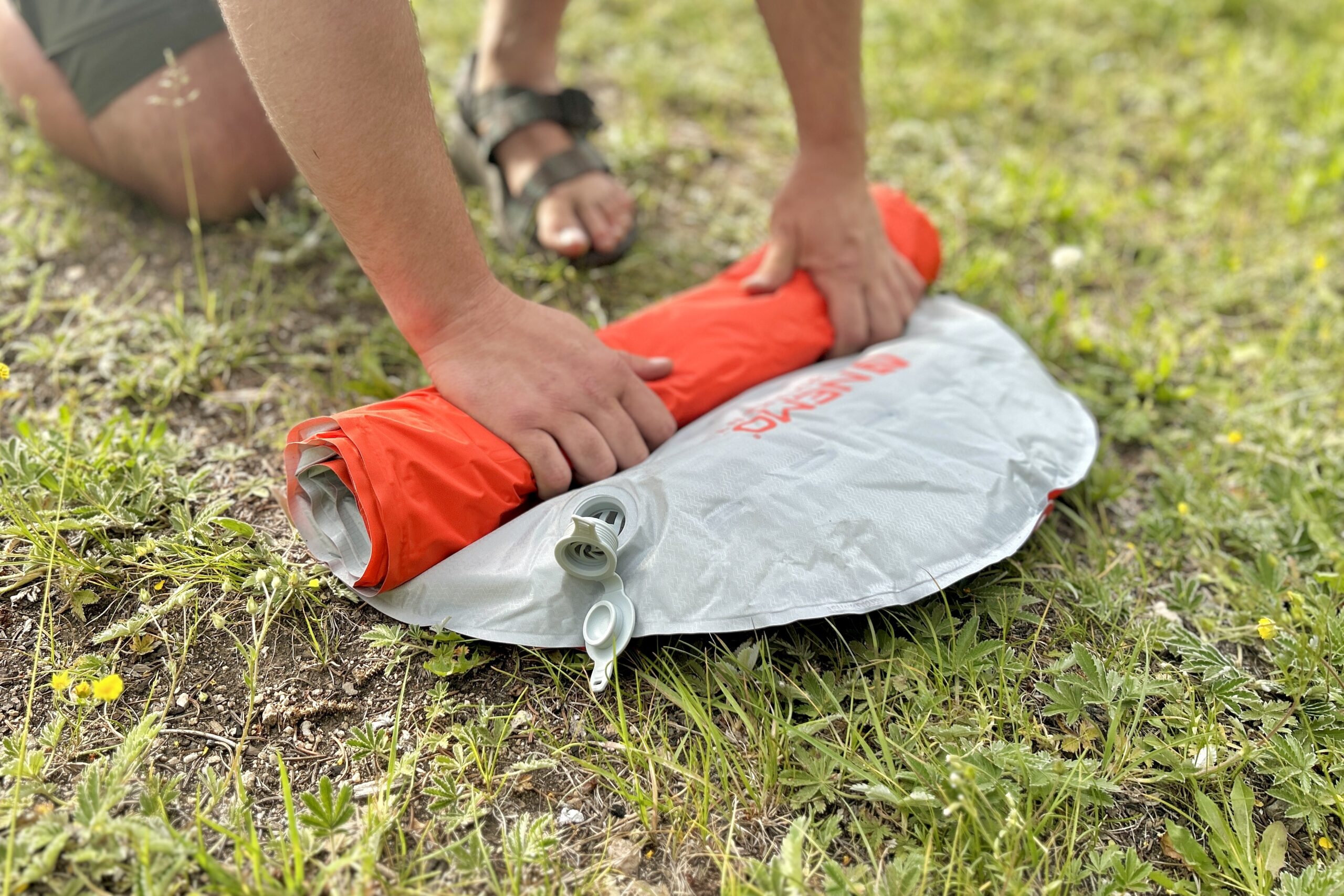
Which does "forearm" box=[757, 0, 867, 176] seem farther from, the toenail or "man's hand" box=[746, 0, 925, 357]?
the toenail

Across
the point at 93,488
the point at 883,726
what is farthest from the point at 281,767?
the point at 883,726

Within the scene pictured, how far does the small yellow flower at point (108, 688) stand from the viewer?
1207mm

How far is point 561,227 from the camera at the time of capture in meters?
2.30

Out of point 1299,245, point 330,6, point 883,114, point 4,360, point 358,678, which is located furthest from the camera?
point 883,114

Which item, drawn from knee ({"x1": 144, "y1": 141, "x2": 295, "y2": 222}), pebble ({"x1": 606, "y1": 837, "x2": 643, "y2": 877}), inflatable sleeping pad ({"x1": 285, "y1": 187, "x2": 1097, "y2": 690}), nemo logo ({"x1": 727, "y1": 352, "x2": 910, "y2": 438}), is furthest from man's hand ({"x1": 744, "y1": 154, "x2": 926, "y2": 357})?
knee ({"x1": 144, "y1": 141, "x2": 295, "y2": 222})

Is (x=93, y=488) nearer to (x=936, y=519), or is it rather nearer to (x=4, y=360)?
(x=4, y=360)

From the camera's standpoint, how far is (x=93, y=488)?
5.03 feet

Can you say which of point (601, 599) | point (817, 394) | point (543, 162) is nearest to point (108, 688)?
point (601, 599)

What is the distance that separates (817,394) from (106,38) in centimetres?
191

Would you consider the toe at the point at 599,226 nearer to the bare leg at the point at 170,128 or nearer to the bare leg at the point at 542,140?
the bare leg at the point at 542,140

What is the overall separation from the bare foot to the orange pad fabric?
54cm

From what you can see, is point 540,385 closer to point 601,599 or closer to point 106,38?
point 601,599

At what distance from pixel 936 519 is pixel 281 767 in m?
0.99

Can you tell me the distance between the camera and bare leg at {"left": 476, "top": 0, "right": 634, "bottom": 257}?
2.34 meters
